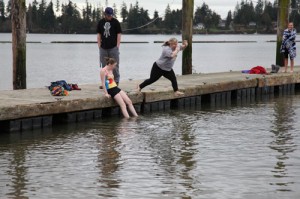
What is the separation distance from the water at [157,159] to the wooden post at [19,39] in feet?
9.04

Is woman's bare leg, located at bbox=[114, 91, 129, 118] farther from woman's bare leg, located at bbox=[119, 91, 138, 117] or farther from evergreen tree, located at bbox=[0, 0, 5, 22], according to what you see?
evergreen tree, located at bbox=[0, 0, 5, 22]

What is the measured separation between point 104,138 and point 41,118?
168cm

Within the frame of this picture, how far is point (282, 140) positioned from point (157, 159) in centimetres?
308

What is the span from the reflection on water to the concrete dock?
59.4 inches

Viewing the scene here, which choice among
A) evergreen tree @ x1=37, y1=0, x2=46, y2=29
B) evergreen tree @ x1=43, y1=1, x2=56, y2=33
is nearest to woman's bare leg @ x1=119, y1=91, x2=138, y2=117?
evergreen tree @ x1=37, y1=0, x2=46, y2=29

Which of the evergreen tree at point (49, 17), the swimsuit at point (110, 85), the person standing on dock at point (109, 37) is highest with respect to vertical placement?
the evergreen tree at point (49, 17)

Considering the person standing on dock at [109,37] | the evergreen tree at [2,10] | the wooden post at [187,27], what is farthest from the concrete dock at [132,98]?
the evergreen tree at [2,10]

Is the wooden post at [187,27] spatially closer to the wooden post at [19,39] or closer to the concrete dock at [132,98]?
the concrete dock at [132,98]

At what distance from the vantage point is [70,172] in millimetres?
10812

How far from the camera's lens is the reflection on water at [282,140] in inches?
419

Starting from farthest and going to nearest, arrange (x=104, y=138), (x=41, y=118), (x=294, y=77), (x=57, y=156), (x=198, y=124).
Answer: (x=294, y=77), (x=198, y=124), (x=41, y=118), (x=104, y=138), (x=57, y=156)

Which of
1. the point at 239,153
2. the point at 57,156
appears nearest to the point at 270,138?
the point at 239,153

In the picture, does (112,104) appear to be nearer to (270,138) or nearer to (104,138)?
(104,138)

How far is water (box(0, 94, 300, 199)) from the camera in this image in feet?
32.3
